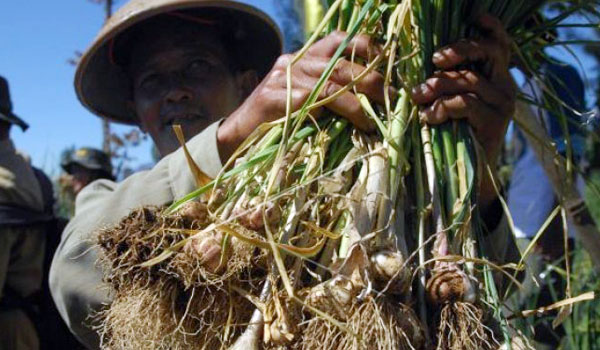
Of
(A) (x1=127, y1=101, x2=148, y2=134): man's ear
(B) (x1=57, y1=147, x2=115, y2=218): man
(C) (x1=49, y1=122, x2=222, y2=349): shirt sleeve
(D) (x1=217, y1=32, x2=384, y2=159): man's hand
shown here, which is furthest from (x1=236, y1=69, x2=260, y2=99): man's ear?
(B) (x1=57, y1=147, x2=115, y2=218): man

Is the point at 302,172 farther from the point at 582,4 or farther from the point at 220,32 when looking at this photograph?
the point at 220,32

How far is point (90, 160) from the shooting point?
4695 millimetres

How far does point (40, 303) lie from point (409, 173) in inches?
70.2

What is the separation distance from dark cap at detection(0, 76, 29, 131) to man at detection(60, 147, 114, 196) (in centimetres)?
158

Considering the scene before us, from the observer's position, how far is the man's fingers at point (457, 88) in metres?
1.03

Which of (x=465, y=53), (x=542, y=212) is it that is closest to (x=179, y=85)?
(x=465, y=53)

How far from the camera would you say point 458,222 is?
96 cm

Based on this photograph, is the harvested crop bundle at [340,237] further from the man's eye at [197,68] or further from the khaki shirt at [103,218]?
the man's eye at [197,68]

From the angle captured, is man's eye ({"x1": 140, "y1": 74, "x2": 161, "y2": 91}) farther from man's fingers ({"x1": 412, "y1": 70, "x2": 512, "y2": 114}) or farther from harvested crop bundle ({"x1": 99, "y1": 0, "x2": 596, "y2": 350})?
man's fingers ({"x1": 412, "y1": 70, "x2": 512, "y2": 114})

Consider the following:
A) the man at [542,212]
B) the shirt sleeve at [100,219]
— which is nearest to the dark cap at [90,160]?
the man at [542,212]

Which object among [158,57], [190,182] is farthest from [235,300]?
[158,57]

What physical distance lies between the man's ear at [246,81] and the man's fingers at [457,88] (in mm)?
906

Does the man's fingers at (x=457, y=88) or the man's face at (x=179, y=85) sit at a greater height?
the man's fingers at (x=457, y=88)

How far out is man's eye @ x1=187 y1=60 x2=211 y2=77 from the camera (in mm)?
1781
